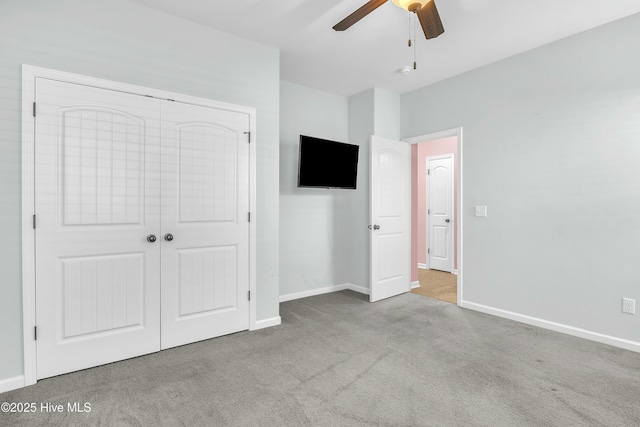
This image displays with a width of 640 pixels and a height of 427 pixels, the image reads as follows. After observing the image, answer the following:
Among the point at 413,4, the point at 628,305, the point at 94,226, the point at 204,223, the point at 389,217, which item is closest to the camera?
the point at 413,4

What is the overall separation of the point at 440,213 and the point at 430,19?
4.52 m

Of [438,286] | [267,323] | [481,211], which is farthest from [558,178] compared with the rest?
[267,323]

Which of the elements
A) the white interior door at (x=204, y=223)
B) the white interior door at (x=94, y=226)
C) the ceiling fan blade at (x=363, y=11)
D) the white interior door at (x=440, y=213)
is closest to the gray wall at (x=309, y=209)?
the white interior door at (x=204, y=223)

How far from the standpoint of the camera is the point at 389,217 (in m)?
4.27

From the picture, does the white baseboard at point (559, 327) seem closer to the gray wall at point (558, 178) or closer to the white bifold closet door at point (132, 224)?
the gray wall at point (558, 178)

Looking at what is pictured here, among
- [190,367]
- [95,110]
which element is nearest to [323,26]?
[95,110]

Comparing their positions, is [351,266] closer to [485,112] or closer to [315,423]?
[485,112]

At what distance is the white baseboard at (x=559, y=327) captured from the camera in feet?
8.98

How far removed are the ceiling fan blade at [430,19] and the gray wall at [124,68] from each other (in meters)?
1.58

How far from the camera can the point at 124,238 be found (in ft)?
8.18

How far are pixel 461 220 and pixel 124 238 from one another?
11.4 ft

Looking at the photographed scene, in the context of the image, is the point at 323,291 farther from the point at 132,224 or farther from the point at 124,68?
the point at 124,68

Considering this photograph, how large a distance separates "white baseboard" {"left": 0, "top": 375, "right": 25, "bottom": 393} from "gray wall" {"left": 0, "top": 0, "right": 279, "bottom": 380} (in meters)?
0.05

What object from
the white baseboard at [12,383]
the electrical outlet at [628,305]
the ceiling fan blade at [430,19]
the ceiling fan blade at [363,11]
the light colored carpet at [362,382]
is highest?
the ceiling fan blade at [363,11]
